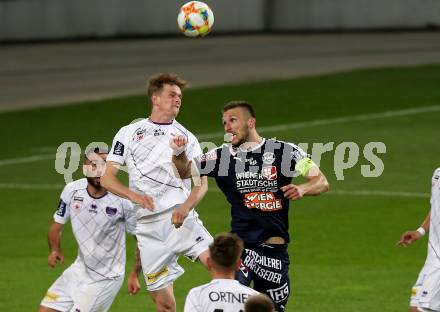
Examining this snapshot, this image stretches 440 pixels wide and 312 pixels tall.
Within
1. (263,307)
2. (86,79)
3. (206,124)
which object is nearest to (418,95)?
(206,124)

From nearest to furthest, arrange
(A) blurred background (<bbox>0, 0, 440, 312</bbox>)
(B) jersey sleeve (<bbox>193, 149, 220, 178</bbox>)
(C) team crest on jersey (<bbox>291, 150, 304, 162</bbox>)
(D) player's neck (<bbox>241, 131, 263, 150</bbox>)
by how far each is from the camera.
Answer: (C) team crest on jersey (<bbox>291, 150, 304, 162</bbox>)
(D) player's neck (<bbox>241, 131, 263, 150</bbox>)
(B) jersey sleeve (<bbox>193, 149, 220, 178</bbox>)
(A) blurred background (<bbox>0, 0, 440, 312</bbox>)

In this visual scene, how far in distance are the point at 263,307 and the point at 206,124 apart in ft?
74.7

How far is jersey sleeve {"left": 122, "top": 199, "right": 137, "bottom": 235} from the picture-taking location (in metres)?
14.3

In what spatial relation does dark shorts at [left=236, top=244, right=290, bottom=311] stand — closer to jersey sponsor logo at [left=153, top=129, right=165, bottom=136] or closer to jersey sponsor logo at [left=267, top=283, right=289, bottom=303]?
jersey sponsor logo at [left=267, top=283, right=289, bottom=303]

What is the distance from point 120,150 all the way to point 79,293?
1599 millimetres

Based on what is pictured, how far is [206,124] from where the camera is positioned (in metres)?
32.2

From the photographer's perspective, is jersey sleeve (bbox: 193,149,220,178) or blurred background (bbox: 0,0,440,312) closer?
jersey sleeve (bbox: 193,149,220,178)

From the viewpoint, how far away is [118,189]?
13.6m

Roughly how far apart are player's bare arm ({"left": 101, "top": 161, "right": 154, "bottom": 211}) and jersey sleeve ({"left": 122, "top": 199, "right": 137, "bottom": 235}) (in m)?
0.50

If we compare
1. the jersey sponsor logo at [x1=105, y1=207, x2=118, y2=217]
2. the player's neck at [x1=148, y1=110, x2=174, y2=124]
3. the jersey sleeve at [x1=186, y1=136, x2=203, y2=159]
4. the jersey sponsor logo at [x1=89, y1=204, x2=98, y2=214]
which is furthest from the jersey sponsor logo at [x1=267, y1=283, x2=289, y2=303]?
the player's neck at [x1=148, y1=110, x2=174, y2=124]

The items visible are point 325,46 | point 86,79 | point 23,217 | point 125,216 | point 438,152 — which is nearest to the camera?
point 125,216

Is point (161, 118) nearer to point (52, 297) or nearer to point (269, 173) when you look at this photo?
point (269, 173)

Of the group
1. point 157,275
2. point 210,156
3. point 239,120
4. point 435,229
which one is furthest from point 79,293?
point 435,229

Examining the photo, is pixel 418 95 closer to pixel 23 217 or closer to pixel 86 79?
pixel 86 79
